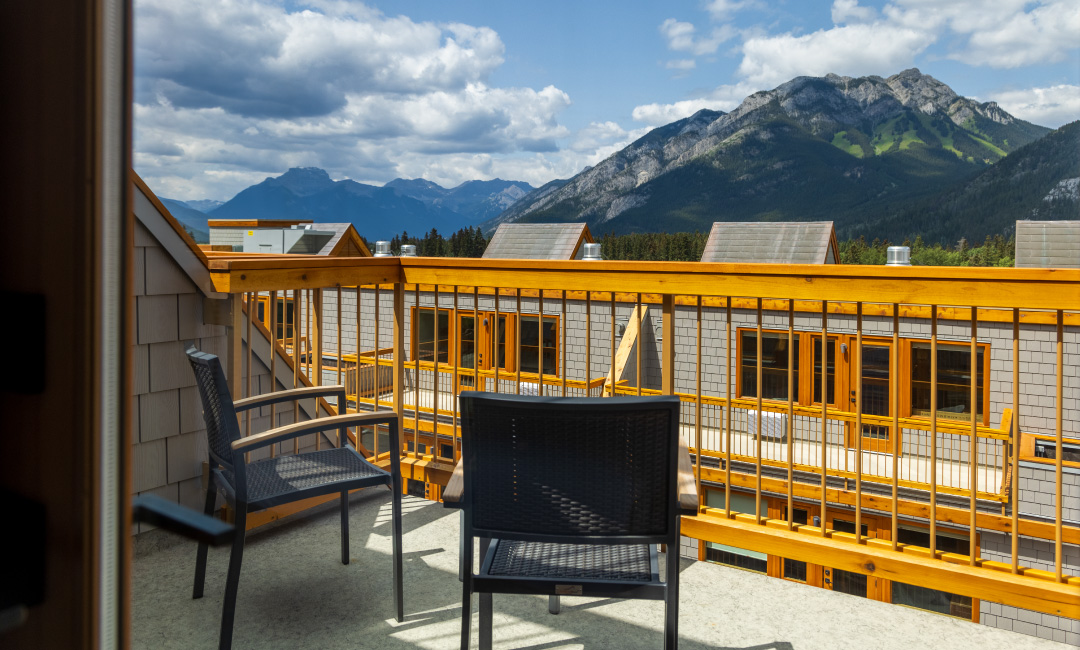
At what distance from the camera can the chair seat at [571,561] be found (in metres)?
1.50

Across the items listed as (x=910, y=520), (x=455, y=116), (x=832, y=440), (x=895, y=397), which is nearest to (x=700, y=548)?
(x=895, y=397)

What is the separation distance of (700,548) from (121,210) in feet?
7.69

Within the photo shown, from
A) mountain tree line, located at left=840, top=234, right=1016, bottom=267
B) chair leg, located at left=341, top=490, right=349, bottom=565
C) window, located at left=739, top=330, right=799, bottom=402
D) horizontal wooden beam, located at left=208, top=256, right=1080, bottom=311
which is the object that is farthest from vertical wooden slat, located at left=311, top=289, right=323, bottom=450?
mountain tree line, located at left=840, top=234, right=1016, bottom=267

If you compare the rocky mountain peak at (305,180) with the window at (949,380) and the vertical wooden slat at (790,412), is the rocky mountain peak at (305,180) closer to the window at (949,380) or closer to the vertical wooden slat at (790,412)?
the vertical wooden slat at (790,412)

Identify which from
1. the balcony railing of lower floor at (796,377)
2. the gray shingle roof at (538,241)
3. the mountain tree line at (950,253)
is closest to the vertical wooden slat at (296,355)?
the balcony railing of lower floor at (796,377)

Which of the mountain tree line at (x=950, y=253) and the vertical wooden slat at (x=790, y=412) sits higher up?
the mountain tree line at (x=950, y=253)

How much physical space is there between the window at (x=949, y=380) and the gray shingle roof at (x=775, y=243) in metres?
3.26

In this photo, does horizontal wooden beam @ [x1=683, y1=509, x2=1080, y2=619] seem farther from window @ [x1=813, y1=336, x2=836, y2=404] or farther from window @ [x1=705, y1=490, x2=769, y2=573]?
window @ [x1=813, y1=336, x2=836, y2=404]

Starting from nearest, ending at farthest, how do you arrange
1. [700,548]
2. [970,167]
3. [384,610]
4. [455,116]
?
1. [384,610]
2. [700,548]
3. [455,116]
4. [970,167]

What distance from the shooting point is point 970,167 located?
86.8ft

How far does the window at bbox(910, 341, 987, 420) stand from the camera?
842 centimetres

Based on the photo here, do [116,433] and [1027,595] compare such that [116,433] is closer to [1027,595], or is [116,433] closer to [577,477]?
[577,477]

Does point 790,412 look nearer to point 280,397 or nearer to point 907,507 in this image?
point 280,397

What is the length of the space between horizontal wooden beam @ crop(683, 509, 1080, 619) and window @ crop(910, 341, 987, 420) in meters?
6.94
